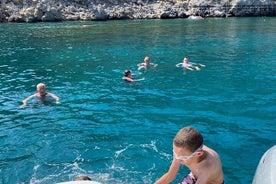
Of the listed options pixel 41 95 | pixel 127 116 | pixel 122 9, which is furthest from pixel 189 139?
pixel 122 9

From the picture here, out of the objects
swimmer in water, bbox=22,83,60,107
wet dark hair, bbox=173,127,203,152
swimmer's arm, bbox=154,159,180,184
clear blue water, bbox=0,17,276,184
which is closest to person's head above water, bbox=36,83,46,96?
swimmer in water, bbox=22,83,60,107

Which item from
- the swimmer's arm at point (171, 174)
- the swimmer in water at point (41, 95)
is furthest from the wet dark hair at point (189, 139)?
the swimmer in water at point (41, 95)

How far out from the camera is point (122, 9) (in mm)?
70562

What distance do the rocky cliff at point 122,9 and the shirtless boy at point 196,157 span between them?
6238cm

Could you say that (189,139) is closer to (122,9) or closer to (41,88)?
(41,88)

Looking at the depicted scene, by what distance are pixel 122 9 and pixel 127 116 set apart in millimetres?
61257

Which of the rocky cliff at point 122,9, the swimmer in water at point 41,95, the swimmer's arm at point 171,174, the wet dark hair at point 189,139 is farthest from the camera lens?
the rocky cliff at point 122,9

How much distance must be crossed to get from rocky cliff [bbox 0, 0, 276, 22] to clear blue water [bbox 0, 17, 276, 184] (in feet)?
145

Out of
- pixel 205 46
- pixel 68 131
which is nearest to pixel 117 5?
pixel 205 46

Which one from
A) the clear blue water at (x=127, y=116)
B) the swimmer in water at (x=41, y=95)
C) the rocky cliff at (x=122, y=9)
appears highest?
the rocky cliff at (x=122, y=9)

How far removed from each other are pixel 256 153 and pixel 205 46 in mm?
20161

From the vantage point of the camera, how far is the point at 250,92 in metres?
14.3

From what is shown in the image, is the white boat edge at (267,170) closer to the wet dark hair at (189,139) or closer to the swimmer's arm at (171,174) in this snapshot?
the swimmer's arm at (171,174)

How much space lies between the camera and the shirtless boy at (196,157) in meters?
4.33
